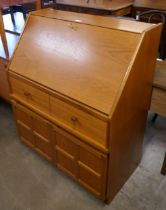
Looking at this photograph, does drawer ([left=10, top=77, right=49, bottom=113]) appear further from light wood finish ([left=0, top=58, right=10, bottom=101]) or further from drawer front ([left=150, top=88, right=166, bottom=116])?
drawer front ([left=150, top=88, right=166, bottom=116])

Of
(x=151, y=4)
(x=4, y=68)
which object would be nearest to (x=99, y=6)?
(x=151, y=4)

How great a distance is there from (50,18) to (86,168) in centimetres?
102

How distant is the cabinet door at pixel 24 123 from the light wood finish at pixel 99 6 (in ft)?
7.45

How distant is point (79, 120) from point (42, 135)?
0.51m

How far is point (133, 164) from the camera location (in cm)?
167

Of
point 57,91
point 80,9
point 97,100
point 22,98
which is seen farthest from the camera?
point 80,9

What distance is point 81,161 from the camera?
56.4 inches

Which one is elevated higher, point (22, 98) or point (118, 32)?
point (118, 32)

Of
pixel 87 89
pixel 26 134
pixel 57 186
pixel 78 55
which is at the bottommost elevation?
pixel 57 186

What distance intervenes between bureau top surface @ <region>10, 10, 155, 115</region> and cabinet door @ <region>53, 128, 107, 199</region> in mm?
317

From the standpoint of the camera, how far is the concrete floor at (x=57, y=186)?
4.96ft

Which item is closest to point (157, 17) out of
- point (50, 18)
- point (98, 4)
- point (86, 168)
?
point (98, 4)

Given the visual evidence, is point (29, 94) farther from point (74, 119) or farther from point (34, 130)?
point (74, 119)

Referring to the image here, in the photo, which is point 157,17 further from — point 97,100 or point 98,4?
point 97,100
